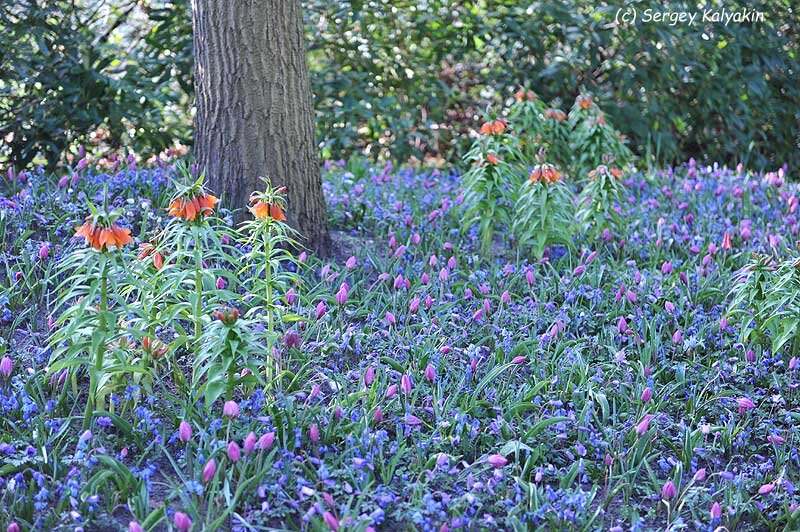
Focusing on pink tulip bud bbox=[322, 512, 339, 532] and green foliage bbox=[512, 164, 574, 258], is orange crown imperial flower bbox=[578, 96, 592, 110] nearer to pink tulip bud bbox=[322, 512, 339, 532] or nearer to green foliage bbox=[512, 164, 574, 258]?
green foliage bbox=[512, 164, 574, 258]

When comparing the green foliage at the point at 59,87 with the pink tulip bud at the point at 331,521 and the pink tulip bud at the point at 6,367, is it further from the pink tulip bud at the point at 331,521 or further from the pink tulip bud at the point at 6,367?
the pink tulip bud at the point at 331,521

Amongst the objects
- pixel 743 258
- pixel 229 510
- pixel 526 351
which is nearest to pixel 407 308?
pixel 526 351

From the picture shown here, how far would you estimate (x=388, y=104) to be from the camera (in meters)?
6.55

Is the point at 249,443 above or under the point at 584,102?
under

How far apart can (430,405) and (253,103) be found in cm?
A: 176

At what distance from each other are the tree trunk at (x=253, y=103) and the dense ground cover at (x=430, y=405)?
385mm

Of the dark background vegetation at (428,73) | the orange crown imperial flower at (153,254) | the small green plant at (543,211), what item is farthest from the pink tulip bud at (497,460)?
the dark background vegetation at (428,73)

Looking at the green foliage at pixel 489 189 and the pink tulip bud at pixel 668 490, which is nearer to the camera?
the pink tulip bud at pixel 668 490

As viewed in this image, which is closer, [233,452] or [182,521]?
[182,521]

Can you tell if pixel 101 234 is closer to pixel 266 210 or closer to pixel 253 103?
pixel 266 210

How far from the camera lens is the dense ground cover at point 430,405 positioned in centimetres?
256

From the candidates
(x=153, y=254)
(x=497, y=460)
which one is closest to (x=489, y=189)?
(x=153, y=254)

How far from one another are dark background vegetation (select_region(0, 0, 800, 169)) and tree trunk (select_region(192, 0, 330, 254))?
1.54 meters

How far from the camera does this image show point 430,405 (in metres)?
3.13
